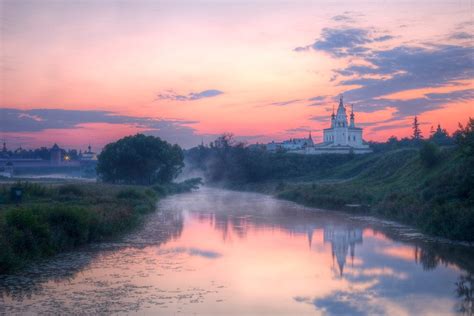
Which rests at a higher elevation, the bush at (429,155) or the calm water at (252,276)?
the bush at (429,155)

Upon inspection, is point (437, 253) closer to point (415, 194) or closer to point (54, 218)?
point (415, 194)

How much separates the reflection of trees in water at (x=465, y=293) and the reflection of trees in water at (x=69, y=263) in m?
11.8

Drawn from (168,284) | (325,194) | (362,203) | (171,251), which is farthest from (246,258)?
(325,194)

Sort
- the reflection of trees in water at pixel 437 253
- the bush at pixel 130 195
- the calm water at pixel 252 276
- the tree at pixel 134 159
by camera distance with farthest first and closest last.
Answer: the tree at pixel 134 159, the bush at pixel 130 195, the reflection of trees in water at pixel 437 253, the calm water at pixel 252 276

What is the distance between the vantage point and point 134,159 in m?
66.1

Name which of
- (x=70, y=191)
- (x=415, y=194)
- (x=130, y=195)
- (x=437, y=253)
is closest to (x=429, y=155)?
(x=415, y=194)

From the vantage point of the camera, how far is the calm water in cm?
1446

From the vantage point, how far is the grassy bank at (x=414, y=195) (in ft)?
87.4

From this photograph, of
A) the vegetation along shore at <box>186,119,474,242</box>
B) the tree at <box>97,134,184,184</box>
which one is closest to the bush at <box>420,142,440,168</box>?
the vegetation along shore at <box>186,119,474,242</box>

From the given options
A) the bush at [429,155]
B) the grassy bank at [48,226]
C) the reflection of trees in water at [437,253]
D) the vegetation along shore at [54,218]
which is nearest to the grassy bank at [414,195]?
the bush at [429,155]

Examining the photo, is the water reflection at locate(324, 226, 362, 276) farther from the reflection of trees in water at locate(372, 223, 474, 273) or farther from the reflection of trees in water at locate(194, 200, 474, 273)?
the reflection of trees in water at locate(372, 223, 474, 273)

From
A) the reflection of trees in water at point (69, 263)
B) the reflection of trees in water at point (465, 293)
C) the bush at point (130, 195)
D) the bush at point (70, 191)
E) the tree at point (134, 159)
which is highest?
the tree at point (134, 159)

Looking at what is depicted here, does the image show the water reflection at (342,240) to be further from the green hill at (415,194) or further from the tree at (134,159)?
the tree at (134,159)

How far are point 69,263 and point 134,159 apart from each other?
47338 mm
